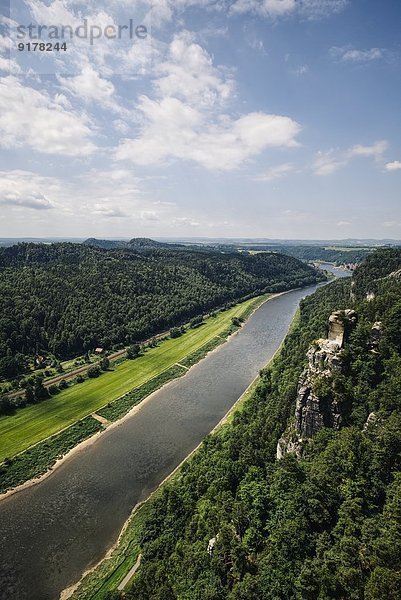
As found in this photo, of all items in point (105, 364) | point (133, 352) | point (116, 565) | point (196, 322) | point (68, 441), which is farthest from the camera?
point (196, 322)

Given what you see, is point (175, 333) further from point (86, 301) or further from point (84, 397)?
point (84, 397)

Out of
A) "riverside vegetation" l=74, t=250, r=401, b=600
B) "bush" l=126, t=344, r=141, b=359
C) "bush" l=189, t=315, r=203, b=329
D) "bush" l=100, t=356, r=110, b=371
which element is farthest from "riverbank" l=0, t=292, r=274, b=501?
"bush" l=189, t=315, r=203, b=329

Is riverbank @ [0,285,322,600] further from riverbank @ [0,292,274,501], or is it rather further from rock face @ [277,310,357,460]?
rock face @ [277,310,357,460]

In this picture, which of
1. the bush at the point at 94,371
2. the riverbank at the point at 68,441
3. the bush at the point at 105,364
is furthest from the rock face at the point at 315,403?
the bush at the point at 105,364

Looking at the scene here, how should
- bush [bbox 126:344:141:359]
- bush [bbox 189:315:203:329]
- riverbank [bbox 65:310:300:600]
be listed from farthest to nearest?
bush [bbox 189:315:203:329], bush [bbox 126:344:141:359], riverbank [bbox 65:310:300:600]

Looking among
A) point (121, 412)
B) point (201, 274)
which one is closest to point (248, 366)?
point (121, 412)

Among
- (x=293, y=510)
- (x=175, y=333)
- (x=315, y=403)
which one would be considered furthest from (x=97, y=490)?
(x=175, y=333)
